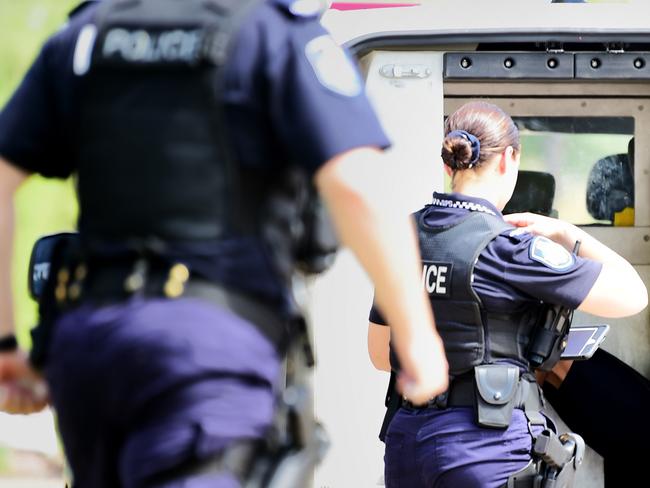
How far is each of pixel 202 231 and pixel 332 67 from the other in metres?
0.31

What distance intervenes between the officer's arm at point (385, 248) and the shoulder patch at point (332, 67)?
0.34 ft

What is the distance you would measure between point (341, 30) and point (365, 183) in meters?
2.10

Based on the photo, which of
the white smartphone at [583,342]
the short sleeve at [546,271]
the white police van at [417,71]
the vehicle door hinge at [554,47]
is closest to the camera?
the short sleeve at [546,271]

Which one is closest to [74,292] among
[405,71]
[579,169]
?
[405,71]

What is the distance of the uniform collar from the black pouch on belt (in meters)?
0.38

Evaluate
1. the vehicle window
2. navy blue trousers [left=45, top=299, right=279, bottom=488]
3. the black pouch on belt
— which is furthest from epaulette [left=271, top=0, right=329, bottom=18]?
the vehicle window

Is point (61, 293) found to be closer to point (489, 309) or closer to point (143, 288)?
point (143, 288)

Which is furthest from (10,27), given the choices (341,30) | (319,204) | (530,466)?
(319,204)

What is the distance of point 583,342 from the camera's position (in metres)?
3.44

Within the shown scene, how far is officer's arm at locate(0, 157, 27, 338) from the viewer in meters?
2.07

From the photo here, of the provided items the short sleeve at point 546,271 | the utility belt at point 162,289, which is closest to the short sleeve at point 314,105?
the utility belt at point 162,289

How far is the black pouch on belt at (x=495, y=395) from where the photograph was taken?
296cm

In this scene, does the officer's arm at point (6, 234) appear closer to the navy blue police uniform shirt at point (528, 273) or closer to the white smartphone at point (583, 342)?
the navy blue police uniform shirt at point (528, 273)

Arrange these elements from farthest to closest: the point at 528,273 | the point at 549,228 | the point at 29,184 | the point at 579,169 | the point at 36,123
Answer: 1. the point at 29,184
2. the point at 579,169
3. the point at 549,228
4. the point at 528,273
5. the point at 36,123
